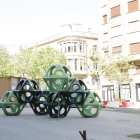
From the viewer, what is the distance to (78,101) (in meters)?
14.7

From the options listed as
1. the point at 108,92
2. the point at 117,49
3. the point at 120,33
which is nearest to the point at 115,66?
the point at 117,49

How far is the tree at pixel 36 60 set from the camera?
44938 millimetres

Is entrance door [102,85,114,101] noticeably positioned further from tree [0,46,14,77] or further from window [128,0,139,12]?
tree [0,46,14,77]

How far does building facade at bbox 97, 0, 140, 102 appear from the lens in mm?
35500

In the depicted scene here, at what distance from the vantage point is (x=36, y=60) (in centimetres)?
4497

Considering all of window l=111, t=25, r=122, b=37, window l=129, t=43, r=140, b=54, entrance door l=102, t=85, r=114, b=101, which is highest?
window l=111, t=25, r=122, b=37

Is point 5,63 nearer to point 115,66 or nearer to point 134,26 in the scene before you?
point 115,66

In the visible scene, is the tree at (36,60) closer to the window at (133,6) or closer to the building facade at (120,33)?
the building facade at (120,33)

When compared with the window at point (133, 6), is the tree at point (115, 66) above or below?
below

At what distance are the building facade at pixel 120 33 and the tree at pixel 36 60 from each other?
8.76 metres

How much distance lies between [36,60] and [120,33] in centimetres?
1492

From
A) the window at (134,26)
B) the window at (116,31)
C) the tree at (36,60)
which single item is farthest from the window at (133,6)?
the tree at (36,60)

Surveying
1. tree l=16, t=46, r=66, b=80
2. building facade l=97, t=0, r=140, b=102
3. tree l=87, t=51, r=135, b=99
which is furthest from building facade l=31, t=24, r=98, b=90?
tree l=87, t=51, r=135, b=99

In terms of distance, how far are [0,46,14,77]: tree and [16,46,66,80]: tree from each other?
1392mm
